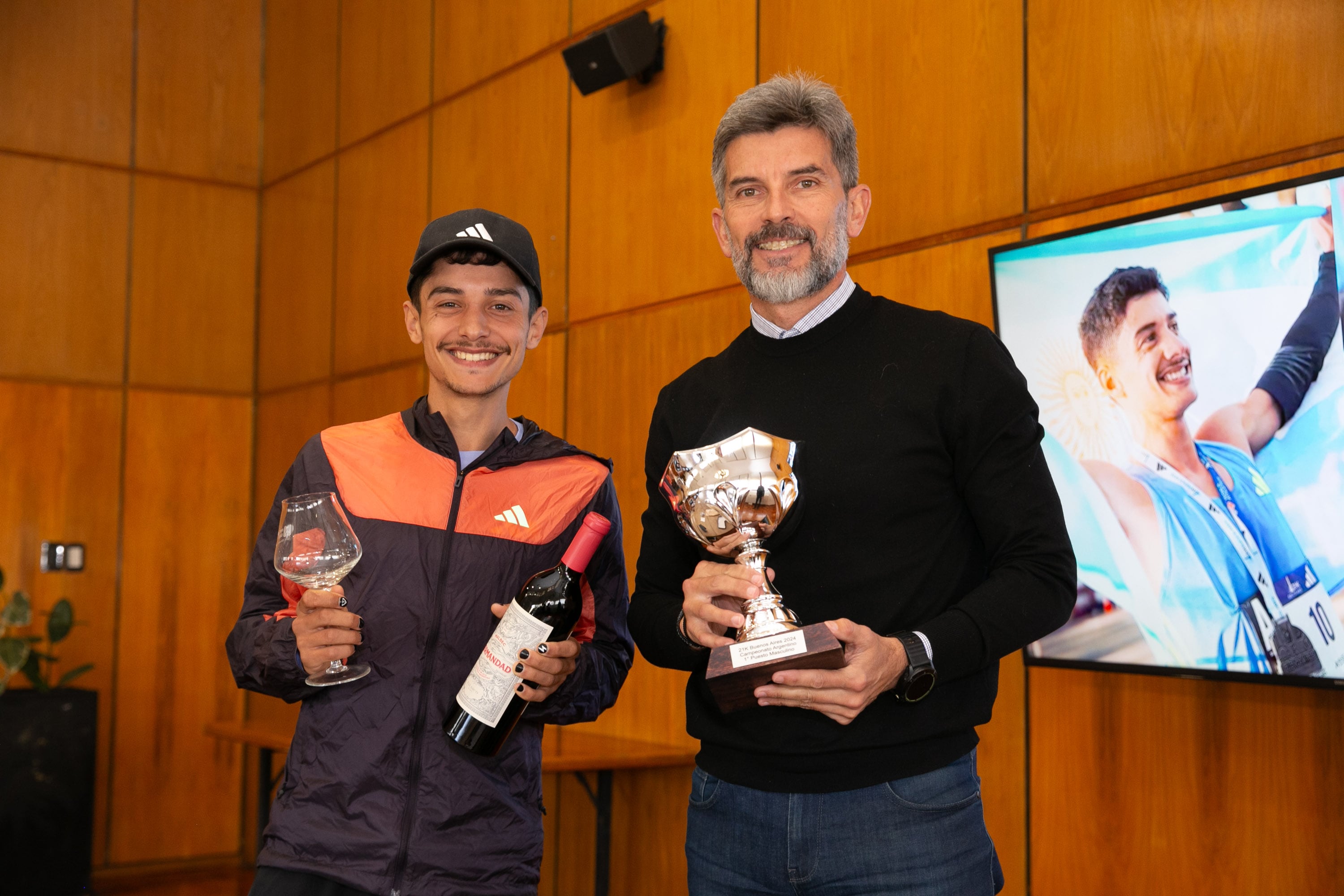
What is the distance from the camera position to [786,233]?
1.51m


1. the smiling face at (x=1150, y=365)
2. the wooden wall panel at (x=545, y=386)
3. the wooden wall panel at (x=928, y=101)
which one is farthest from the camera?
the wooden wall panel at (x=545, y=386)

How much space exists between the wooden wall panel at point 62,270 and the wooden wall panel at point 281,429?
0.78 m

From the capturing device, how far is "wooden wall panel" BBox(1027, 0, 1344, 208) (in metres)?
2.34

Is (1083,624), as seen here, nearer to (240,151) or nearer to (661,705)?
(661,705)

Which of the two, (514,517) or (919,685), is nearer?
(919,685)

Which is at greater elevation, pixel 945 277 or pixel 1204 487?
pixel 945 277

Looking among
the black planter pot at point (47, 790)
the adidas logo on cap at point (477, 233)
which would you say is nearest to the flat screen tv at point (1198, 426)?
the adidas logo on cap at point (477, 233)

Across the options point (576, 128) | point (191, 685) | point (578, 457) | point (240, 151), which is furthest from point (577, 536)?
point (240, 151)

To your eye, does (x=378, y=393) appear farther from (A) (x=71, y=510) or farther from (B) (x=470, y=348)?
(B) (x=470, y=348)

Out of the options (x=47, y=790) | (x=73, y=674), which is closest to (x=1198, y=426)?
(x=47, y=790)

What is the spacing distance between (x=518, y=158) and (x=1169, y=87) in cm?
284

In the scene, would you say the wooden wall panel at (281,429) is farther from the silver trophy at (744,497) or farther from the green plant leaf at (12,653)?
the silver trophy at (744,497)

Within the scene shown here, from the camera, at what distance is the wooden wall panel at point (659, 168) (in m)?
3.83

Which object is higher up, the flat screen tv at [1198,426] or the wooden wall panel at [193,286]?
the wooden wall panel at [193,286]
